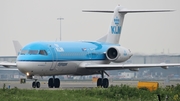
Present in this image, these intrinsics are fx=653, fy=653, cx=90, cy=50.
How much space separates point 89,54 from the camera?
54875 mm

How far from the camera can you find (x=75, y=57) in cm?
5303

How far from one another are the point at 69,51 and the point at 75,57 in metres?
0.94

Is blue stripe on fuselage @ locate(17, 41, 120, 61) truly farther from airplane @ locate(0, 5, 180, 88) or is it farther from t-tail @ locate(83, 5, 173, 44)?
t-tail @ locate(83, 5, 173, 44)

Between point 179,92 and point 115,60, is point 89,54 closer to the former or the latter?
point 115,60

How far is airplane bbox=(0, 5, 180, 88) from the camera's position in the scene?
49278 millimetres

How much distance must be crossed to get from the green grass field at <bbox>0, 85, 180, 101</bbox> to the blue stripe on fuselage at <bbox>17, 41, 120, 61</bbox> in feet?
36.0

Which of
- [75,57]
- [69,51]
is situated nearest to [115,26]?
[75,57]

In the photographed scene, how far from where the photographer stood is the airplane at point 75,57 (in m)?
49.3

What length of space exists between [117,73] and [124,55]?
60.0 metres

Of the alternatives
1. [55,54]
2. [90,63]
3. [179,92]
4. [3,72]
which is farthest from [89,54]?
[3,72]

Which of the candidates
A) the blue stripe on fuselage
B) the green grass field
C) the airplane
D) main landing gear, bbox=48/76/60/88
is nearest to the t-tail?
the airplane

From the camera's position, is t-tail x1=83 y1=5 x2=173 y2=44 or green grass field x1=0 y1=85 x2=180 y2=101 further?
t-tail x1=83 y1=5 x2=173 y2=44

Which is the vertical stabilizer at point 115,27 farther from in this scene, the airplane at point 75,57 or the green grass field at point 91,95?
the green grass field at point 91,95

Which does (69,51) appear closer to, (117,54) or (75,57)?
(75,57)
